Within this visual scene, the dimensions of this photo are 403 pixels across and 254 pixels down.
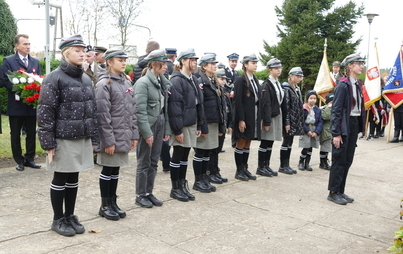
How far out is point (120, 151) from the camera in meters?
5.04

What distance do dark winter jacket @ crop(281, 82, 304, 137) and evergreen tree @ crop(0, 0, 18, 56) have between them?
12.4 metres

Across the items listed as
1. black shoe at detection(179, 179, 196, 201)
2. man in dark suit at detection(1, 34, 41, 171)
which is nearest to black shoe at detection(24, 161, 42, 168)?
man in dark suit at detection(1, 34, 41, 171)

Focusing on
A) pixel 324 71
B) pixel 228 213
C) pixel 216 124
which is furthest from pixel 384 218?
pixel 324 71

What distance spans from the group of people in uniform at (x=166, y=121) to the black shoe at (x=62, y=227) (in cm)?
1

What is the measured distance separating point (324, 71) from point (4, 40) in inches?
468

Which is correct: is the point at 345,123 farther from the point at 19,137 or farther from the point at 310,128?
the point at 19,137

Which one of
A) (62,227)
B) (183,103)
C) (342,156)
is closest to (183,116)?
(183,103)

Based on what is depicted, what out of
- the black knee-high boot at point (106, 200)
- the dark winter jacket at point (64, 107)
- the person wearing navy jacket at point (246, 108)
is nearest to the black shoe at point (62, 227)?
the black knee-high boot at point (106, 200)

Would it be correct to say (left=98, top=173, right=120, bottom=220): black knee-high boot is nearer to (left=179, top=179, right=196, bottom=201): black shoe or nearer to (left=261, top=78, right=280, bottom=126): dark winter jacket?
(left=179, top=179, right=196, bottom=201): black shoe

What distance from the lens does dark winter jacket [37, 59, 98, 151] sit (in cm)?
437

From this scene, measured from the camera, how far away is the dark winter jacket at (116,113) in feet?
16.1

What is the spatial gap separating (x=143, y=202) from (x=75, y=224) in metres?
1.18

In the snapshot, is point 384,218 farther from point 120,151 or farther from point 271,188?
point 120,151

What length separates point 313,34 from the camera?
30438mm
